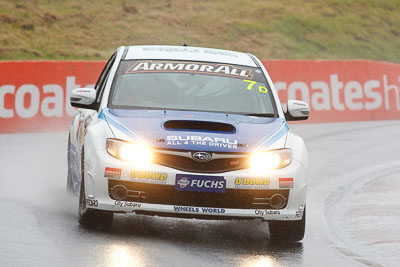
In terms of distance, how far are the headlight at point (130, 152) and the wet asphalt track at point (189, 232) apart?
651 millimetres

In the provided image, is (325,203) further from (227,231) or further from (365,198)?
(227,231)

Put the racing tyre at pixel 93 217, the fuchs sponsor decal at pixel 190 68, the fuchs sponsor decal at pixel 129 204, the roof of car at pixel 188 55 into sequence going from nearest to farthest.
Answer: the fuchs sponsor decal at pixel 129 204 < the racing tyre at pixel 93 217 < the fuchs sponsor decal at pixel 190 68 < the roof of car at pixel 188 55

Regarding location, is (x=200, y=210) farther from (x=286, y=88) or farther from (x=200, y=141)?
(x=286, y=88)

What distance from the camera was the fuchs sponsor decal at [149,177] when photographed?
27.3ft

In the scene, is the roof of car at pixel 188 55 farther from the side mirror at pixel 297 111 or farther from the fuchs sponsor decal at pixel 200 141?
the fuchs sponsor decal at pixel 200 141

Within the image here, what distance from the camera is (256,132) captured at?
882 centimetres

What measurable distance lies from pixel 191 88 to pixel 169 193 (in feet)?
5.47

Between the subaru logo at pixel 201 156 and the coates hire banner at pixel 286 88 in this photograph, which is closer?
the subaru logo at pixel 201 156

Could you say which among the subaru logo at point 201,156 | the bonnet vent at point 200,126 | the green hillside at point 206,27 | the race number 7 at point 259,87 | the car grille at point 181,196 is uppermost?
the race number 7 at point 259,87

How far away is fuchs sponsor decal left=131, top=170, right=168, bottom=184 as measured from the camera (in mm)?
8312

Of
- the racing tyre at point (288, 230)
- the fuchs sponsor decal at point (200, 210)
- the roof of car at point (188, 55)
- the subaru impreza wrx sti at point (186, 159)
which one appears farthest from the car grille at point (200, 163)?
the roof of car at point (188, 55)

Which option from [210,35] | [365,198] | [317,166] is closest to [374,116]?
[317,166]

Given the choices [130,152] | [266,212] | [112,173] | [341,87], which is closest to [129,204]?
[112,173]

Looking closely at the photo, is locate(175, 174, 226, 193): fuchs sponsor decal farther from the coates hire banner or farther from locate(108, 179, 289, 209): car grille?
the coates hire banner
